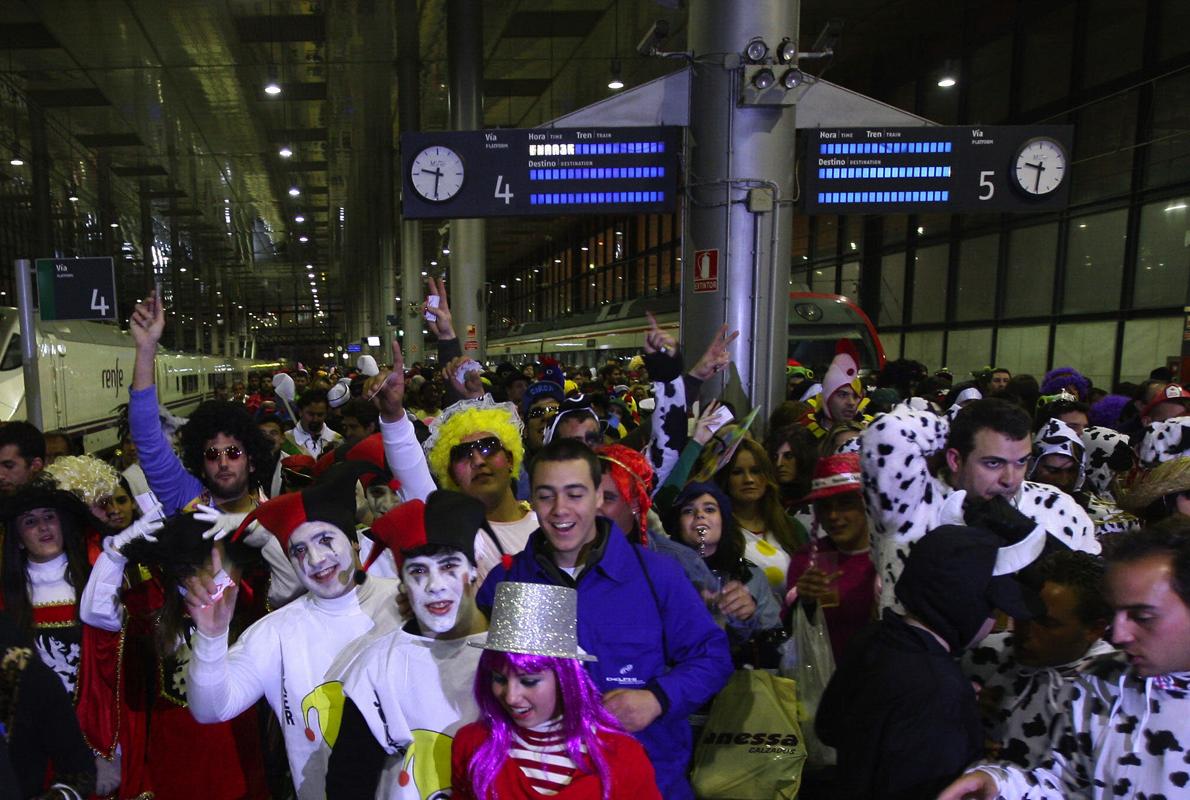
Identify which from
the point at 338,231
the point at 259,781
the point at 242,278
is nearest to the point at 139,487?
the point at 259,781

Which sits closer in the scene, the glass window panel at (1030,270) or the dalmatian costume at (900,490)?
the dalmatian costume at (900,490)

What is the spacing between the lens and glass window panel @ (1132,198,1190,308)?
12195 mm

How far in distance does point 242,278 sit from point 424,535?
67390 millimetres

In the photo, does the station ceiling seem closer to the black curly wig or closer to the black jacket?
the black curly wig

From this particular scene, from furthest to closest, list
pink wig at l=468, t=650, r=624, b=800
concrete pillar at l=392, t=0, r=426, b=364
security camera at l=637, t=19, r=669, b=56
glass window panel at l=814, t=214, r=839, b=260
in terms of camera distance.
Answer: glass window panel at l=814, t=214, r=839, b=260 → concrete pillar at l=392, t=0, r=426, b=364 → security camera at l=637, t=19, r=669, b=56 → pink wig at l=468, t=650, r=624, b=800

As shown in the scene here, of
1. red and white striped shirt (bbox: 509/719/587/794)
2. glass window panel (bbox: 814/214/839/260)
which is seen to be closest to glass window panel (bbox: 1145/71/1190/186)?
glass window panel (bbox: 814/214/839/260)

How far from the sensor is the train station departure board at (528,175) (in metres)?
6.25

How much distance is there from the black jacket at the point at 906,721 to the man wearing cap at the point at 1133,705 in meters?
0.06

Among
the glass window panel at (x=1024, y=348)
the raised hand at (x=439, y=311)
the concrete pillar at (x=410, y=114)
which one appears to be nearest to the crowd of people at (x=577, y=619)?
the raised hand at (x=439, y=311)

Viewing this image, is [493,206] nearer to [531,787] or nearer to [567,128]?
[567,128]

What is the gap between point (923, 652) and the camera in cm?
180

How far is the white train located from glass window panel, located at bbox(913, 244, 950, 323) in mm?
18238

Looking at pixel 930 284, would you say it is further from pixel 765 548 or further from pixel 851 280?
pixel 765 548

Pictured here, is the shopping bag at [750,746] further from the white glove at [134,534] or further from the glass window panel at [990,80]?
the glass window panel at [990,80]
